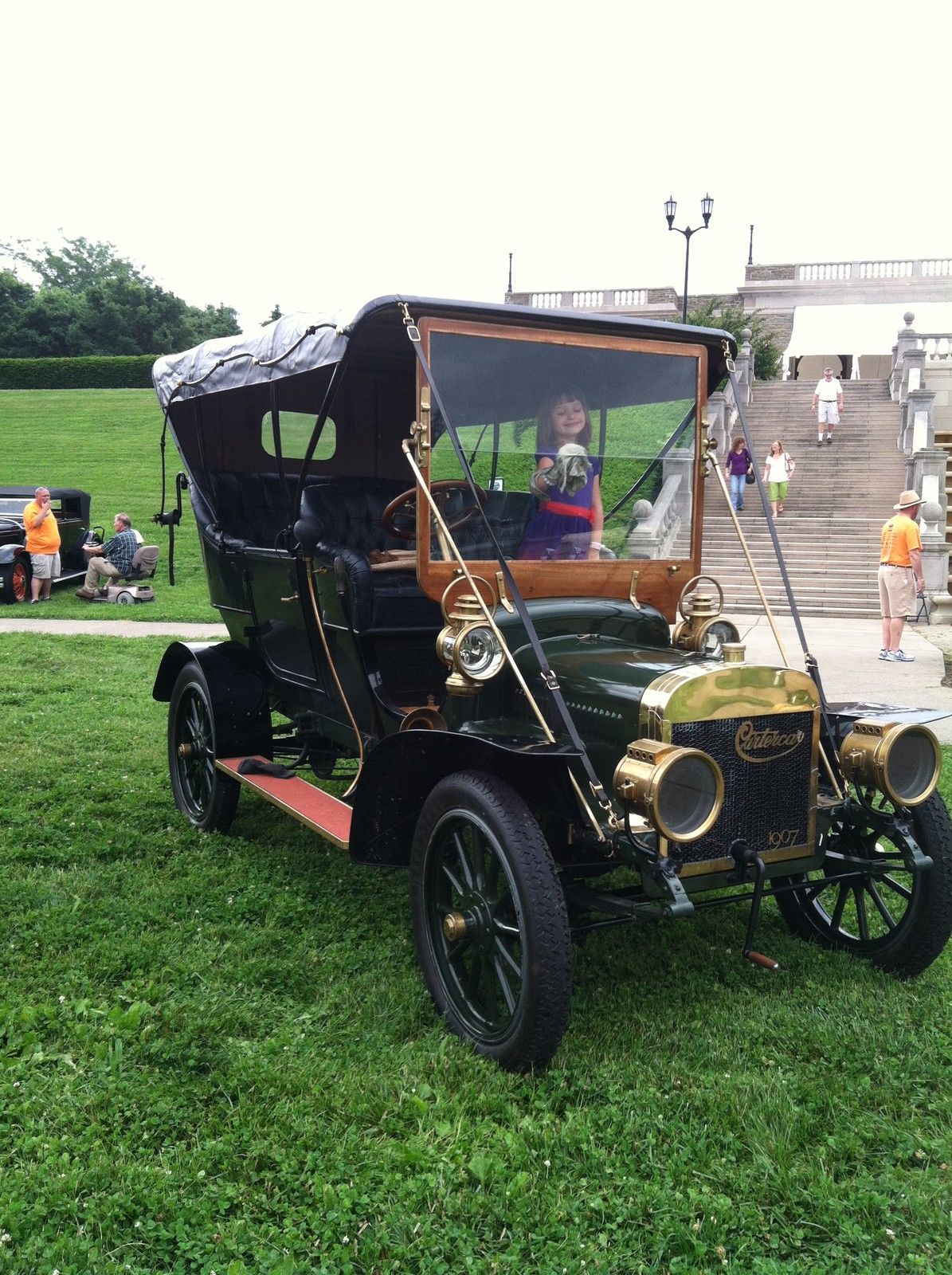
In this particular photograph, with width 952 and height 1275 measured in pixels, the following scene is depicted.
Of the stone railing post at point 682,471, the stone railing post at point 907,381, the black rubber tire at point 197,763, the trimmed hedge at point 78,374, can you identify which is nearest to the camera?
the stone railing post at point 682,471

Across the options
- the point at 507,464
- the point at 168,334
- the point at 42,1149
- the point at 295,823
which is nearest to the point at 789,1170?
the point at 42,1149

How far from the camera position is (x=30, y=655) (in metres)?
10.2

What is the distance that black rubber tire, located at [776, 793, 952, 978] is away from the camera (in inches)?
142

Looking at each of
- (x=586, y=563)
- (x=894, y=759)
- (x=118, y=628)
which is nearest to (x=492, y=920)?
(x=894, y=759)

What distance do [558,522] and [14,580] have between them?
12.4 metres

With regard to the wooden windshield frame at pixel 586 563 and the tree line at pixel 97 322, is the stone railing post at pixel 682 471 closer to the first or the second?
the wooden windshield frame at pixel 586 563

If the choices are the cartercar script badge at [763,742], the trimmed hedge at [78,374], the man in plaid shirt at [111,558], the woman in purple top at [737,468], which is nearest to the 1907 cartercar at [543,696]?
the cartercar script badge at [763,742]

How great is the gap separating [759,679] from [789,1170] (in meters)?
1.37

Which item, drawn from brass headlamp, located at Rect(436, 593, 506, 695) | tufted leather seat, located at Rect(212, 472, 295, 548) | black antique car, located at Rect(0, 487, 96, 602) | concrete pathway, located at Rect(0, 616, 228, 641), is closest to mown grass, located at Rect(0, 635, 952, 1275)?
brass headlamp, located at Rect(436, 593, 506, 695)

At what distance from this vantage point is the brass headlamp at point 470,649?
353 centimetres

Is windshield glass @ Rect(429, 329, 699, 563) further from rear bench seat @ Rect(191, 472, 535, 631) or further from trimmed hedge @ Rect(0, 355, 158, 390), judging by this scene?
trimmed hedge @ Rect(0, 355, 158, 390)

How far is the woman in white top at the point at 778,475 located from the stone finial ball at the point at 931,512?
7.59 feet

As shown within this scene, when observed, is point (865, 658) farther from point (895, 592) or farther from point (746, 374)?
point (746, 374)

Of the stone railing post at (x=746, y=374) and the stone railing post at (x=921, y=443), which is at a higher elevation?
the stone railing post at (x=746, y=374)
